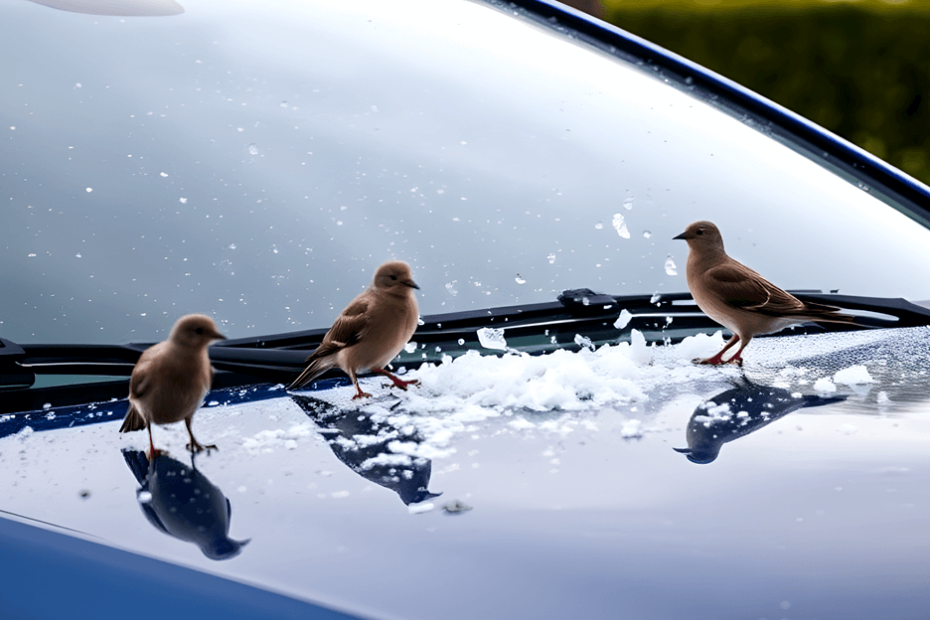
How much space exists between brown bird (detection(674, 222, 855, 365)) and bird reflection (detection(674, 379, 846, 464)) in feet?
0.33

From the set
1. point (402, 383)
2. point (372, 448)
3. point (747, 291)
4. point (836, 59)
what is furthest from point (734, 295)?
point (836, 59)

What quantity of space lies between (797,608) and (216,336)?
2.21 ft

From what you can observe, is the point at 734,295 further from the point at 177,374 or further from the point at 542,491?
the point at 177,374

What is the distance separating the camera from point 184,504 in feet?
4.04

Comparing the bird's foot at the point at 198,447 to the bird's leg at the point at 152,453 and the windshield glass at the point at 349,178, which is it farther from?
the windshield glass at the point at 349,178

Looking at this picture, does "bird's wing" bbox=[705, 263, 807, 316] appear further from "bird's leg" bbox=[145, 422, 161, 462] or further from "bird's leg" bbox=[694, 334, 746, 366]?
"bird's leg" bbox=[145, 422, 161, 462]

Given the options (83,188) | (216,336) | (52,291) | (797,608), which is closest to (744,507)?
(797,608)

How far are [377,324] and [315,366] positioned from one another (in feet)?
0.53

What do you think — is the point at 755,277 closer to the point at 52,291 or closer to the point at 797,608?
the point at 797,608

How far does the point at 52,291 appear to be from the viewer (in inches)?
66.3

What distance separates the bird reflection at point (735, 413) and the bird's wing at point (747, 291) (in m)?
0.12

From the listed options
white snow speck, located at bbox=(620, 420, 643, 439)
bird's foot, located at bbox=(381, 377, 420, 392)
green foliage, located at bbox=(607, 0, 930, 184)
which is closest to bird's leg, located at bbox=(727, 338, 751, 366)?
white snow speck, located at bbox=(620, 420, 643, 439)

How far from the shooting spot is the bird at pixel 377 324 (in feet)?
4.72

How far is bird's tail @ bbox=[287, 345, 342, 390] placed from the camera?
4.99 ft
